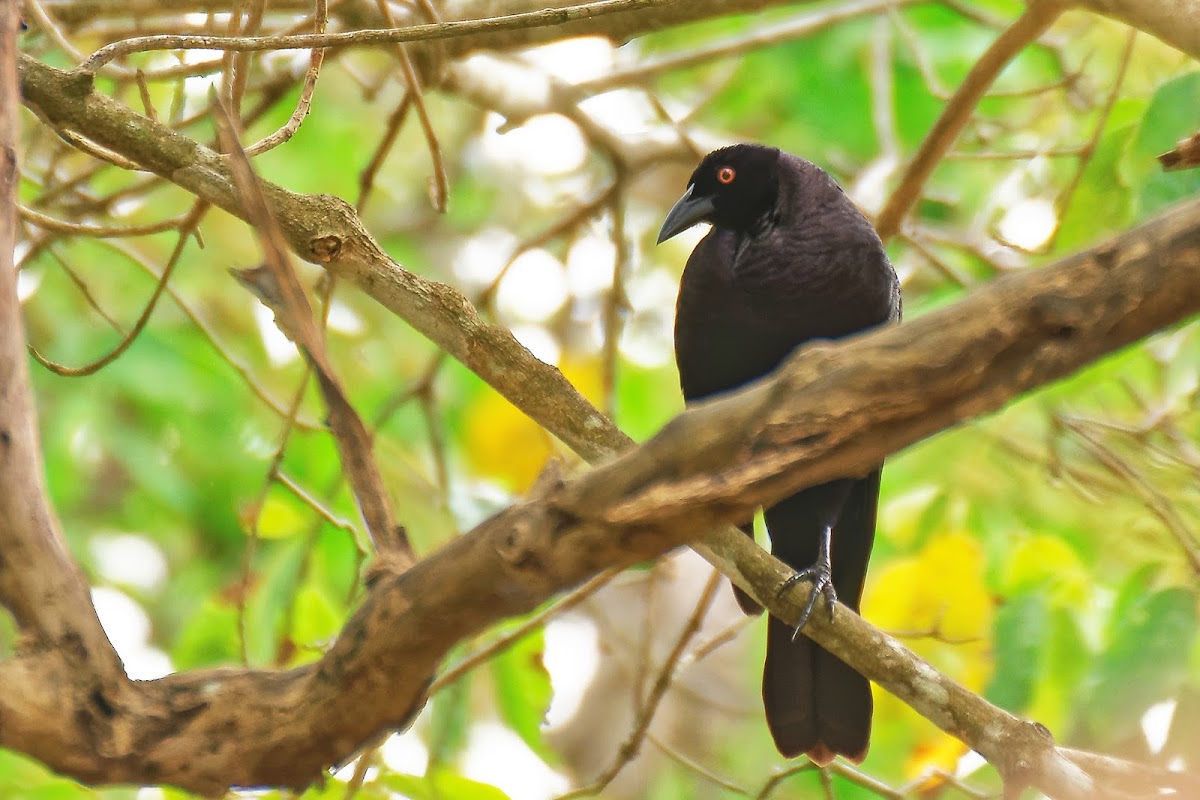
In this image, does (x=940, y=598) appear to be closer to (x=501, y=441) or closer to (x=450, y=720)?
(x=450, y=720)

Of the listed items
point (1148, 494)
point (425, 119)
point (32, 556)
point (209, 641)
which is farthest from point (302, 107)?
point (1148, 494)

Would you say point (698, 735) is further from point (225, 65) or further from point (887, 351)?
point (887, 351)

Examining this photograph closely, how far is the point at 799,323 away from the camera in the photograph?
336 cm

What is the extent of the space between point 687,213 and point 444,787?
1.84 m

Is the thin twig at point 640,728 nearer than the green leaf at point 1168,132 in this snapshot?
No

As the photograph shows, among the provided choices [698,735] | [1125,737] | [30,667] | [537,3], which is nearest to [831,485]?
[1125,737]

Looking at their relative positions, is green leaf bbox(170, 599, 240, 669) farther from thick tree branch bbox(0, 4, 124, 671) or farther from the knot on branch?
thick tree branch bbox(0, 4, 124, 671)

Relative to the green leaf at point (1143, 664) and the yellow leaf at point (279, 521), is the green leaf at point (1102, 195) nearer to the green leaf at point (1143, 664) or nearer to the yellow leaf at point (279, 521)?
the green leaf at point (1143, 664)

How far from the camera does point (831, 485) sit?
3.59 metres

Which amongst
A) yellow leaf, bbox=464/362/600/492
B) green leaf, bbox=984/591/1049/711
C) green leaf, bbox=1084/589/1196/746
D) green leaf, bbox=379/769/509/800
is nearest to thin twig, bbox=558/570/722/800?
green leaf, bbox=379/769/509/800

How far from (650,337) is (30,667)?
5.20m

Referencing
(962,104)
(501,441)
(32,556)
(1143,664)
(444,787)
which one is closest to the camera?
(32,556)

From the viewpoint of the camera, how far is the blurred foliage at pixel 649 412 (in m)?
3.23

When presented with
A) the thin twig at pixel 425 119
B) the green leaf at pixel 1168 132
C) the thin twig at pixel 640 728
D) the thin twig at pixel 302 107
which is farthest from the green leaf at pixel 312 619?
the green leaf at pixel 1168 132
